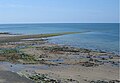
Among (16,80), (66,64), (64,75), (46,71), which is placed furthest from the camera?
(66,64)

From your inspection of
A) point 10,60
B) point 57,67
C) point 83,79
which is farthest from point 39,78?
point 10,60

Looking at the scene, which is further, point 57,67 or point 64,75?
point 57,67

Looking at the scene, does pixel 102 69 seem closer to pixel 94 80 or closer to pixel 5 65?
pixel 94 80

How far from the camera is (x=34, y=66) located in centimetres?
3038

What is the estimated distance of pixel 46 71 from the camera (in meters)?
27.4

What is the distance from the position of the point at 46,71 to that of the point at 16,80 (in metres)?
5.59

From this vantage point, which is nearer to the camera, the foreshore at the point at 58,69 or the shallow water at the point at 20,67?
the foreshore at the point at 58,69

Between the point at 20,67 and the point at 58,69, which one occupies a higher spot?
the point at 20,67

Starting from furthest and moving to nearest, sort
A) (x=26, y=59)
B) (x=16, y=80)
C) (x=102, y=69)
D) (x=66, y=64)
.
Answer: (x=26, y=59), (x=66, y=64), (x=102, y=69), (x=16, y=80)

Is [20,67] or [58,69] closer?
[58,69]

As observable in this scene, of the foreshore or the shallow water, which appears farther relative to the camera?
the shallow water

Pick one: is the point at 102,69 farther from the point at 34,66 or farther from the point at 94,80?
the point at 34,66

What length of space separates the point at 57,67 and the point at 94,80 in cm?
695

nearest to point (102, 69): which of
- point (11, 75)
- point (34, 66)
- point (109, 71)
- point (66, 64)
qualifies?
point (109, 71)
